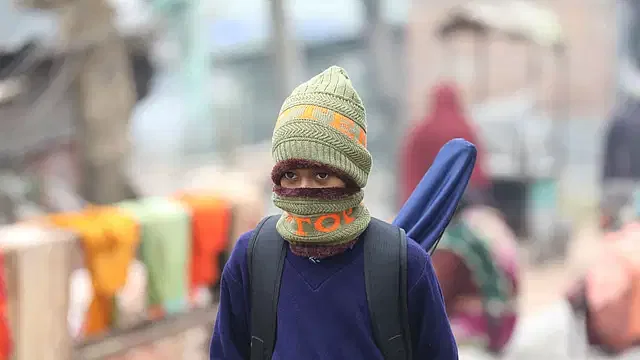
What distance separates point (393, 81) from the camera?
16.6 feet

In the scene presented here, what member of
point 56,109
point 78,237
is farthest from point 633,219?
point 56,109

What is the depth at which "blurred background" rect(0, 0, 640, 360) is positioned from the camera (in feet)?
10.6

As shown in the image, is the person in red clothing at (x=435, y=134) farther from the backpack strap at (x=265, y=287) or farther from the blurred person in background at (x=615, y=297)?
the backpack strap at (x=265, y=287)

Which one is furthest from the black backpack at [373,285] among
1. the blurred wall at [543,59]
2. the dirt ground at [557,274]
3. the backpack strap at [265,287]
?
the blurred wall at [543,59]

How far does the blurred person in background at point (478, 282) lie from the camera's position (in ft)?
9.21

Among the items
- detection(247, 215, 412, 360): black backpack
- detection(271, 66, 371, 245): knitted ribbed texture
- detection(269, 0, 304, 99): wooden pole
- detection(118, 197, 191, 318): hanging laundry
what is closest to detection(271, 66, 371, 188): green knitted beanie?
detection(271, 66, 371, 245): knitted ribbed texture

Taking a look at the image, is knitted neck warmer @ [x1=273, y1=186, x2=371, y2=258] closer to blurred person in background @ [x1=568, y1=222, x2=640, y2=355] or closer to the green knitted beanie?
the green knitted beanie

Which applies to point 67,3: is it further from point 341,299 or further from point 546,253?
point 546,253

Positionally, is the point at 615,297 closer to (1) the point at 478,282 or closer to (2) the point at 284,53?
(1) the point at 478,282

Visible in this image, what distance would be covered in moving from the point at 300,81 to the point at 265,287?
300 cm

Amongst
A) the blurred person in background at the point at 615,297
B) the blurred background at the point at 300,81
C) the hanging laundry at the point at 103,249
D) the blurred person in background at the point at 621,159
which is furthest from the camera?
the blurred person in background at the point at 621,159

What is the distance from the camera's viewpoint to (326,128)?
123 centimetres

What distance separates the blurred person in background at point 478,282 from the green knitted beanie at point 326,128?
1.57 meters

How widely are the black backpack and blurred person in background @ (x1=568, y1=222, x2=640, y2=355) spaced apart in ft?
5.52
